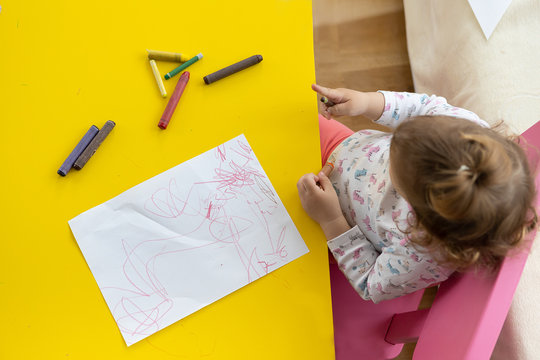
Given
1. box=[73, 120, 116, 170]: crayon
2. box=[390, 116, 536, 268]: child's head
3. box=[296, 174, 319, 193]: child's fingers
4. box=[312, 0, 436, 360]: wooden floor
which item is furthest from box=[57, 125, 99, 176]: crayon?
box=[312, 0, 436, 360]: wooden floor

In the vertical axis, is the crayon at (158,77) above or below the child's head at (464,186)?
above

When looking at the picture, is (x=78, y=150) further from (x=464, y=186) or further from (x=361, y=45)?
(x=361, y=45)

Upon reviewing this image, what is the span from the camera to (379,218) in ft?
2.02

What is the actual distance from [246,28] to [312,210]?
310 mm

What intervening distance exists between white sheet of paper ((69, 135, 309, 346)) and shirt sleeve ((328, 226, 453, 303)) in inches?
3.0

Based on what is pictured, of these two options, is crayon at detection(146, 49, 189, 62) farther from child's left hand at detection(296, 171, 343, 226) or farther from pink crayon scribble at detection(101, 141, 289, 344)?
child's left hand at detection(296, 171, 343, 226)

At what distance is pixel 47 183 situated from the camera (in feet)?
1.95

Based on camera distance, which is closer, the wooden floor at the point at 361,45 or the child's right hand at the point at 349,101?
the child's right hand at the point at 349,101

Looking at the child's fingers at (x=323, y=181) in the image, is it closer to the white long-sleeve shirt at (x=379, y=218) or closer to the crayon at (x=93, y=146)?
the white long-sleeve shirt at (x=379, y=218)

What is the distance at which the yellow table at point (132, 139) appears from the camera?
56 centimetres

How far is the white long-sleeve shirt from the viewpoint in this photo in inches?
22.0

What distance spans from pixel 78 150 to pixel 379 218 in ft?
1.49

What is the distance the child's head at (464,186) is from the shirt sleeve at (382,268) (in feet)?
0.22

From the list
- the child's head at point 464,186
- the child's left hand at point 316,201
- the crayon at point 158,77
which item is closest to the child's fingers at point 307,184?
the child's left hand at point 316,201
